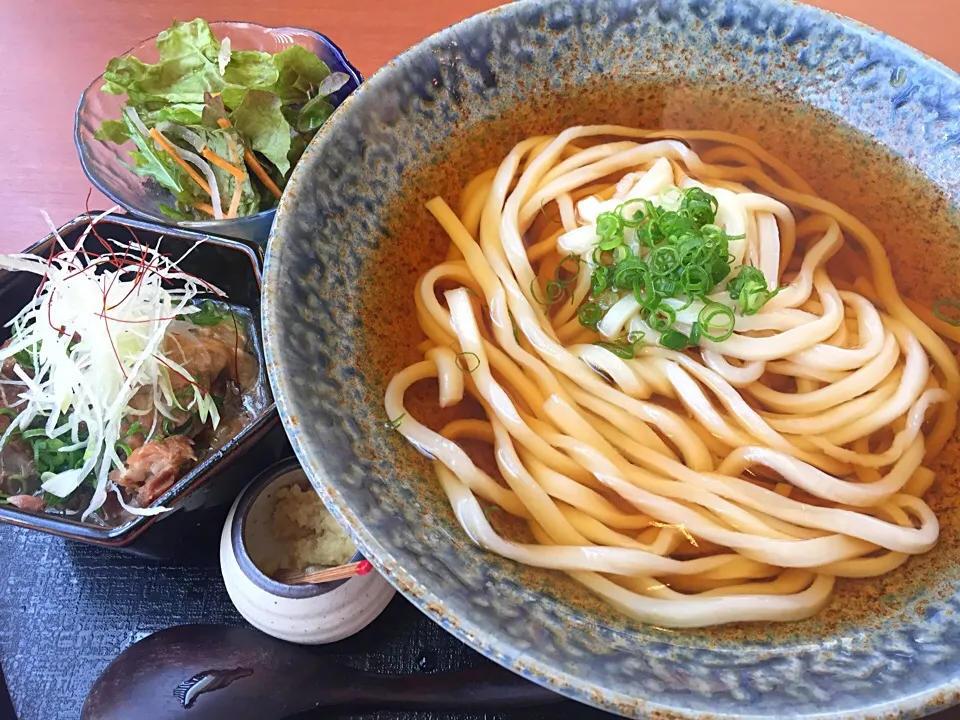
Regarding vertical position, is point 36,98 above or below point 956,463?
below

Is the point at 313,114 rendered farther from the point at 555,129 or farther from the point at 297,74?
the point at 555,129

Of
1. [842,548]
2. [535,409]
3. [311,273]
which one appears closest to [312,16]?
[311,273]

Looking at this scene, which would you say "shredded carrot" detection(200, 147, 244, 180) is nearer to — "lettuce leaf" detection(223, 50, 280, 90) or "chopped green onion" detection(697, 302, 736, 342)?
"lettuce leaf" detection(223, 50, 280, 90)

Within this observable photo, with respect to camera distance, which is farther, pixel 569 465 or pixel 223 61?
pixel 223 61

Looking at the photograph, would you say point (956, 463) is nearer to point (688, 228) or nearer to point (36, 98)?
point (688, 228)

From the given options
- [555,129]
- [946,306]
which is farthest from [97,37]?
[946,306]

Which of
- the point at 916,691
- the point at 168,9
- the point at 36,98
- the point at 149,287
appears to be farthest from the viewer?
the point at 168,9
